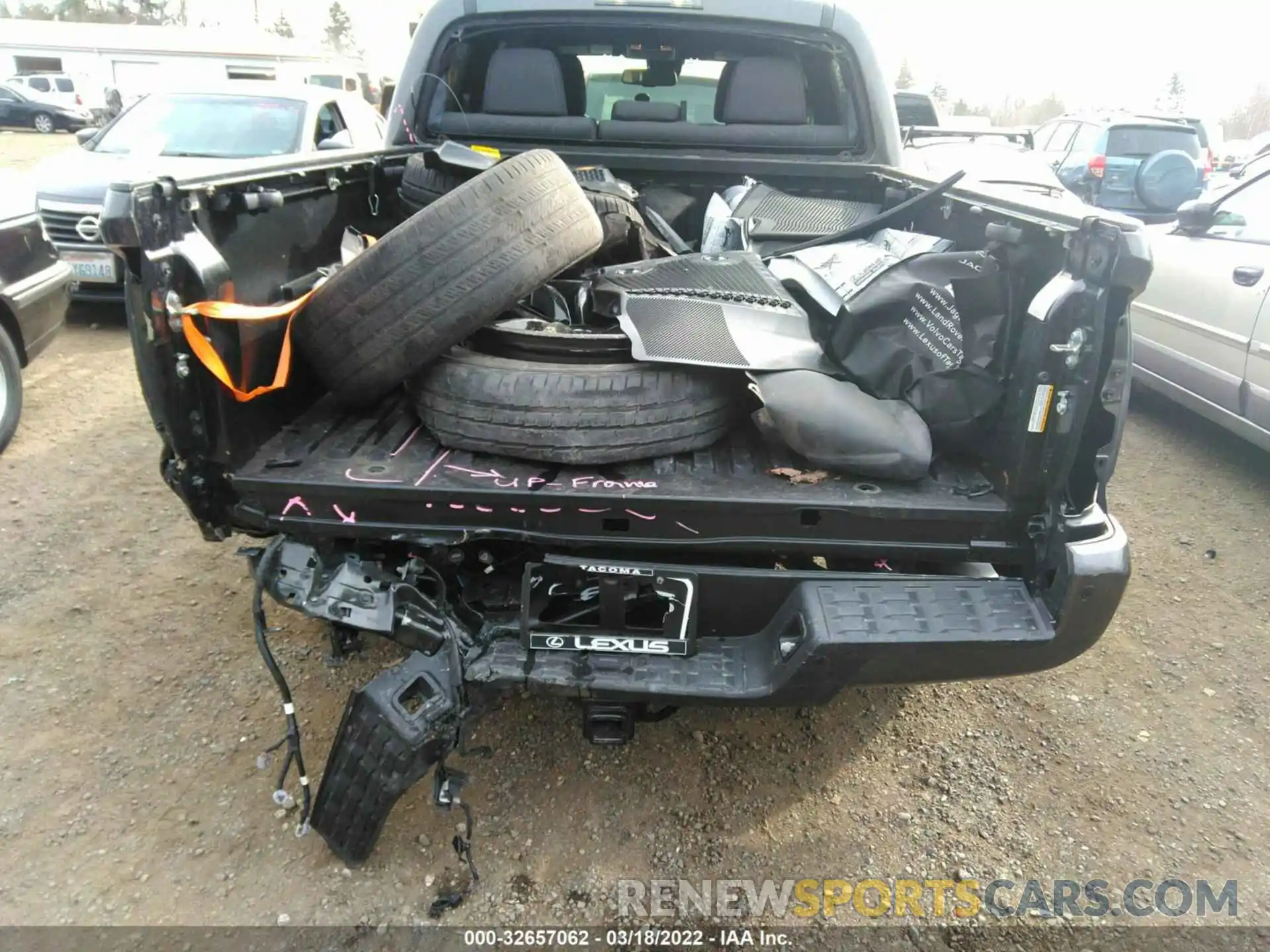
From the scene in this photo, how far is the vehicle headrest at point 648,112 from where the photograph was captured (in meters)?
3.89

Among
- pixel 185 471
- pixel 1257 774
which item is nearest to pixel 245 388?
pixel 185 471

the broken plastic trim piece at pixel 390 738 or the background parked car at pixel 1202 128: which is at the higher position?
the background parked car at pixel 1202 128

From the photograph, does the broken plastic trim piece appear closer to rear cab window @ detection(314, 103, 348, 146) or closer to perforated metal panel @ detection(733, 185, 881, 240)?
perforated metal panel @ detection(733, 185, 881, 240)

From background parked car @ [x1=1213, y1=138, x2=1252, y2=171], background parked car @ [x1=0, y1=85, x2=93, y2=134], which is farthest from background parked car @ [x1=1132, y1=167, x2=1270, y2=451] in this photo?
background parked car @ [x1=0, y1=85, x2=93, y2=134]

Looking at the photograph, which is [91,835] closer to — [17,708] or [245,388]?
[17,708]

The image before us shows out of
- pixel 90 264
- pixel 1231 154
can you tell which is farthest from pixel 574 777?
pixel 1231 154

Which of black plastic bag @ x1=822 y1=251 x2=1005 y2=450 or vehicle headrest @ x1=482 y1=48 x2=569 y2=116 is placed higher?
vehicle headrest @ x1=482 y1=48 x2=569 y2=116

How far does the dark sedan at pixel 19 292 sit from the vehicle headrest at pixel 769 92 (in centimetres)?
398

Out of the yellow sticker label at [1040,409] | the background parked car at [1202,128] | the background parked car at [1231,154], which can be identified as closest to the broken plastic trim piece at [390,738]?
the yellow sticker label at [1040,409]

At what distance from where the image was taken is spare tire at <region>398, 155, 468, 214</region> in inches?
125

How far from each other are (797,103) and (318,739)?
3.28 meters

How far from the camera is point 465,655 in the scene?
6.89 feet

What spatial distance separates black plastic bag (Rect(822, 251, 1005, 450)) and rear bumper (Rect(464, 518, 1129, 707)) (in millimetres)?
425

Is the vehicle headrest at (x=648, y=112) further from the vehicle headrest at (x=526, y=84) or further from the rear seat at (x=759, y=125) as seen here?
the vehicle headrest at (x=526, y=84)
